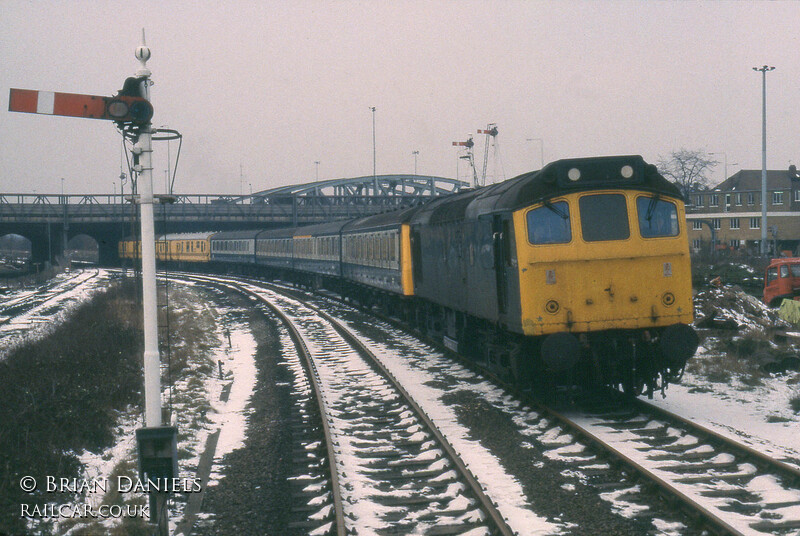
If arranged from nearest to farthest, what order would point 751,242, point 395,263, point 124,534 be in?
1. point 124,534
2. point 395,263
3. point 751,242

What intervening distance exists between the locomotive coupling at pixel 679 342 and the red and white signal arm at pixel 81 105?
6.69 meters

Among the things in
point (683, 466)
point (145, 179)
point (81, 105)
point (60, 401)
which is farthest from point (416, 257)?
point (81, 105)

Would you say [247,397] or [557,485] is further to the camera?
[247,397]

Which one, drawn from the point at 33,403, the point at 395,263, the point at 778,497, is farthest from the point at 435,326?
the point at 778,497

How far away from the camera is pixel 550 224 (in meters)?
10.1

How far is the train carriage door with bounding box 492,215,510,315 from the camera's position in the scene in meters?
10.7

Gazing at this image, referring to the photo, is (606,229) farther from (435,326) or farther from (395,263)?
(395,263)

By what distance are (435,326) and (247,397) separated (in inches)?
244

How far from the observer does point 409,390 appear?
41.0 ft

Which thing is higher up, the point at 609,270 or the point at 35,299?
the point at 609,270

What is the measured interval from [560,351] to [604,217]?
74.3 inches

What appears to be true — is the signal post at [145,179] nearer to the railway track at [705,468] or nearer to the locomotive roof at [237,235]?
the railway track at [705,468]

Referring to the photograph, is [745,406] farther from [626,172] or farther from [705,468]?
[626,172]

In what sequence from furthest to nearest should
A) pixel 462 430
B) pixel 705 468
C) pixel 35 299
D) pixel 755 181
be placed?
pixel 755 181 → pixel 35 299 → pixel 462 430 → pixel 705 468
